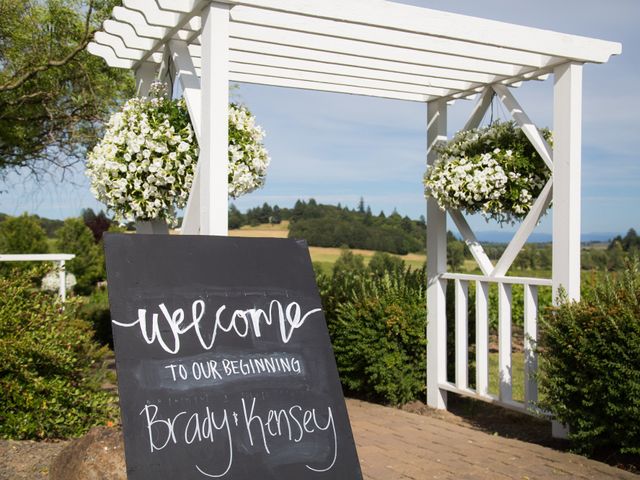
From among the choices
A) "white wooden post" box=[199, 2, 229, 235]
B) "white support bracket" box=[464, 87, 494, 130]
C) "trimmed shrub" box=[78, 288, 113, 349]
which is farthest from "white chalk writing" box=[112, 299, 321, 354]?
"trimmed shrub" box=[78, 288, 113, 349]

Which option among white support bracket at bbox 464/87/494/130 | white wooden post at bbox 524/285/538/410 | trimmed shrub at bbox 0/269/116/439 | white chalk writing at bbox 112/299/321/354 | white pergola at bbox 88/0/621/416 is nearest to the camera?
white chalk writing at bbox 112/299/321/354

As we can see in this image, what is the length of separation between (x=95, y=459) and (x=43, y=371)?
65.0 inches

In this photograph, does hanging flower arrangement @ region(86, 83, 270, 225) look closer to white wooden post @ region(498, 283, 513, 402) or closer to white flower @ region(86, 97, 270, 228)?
white flower @ region(86, 97, 270, 228)

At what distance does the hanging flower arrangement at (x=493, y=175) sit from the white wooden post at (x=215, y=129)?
2.12 metres

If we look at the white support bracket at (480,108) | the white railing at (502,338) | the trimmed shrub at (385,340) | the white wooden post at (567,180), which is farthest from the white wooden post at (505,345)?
the white support bracket at (480,108)

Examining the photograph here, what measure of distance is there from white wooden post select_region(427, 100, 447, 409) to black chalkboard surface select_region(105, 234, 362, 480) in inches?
111

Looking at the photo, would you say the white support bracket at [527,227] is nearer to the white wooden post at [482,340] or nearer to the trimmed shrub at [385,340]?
the white wooden post at [482,340]

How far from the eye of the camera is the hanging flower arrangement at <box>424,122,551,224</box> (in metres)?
4.94

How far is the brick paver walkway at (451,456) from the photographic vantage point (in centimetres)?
388

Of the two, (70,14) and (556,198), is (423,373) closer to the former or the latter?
(556,198)

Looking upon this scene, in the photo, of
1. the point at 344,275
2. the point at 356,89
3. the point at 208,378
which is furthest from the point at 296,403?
the point at 344,275

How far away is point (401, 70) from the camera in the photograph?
16.6 ft

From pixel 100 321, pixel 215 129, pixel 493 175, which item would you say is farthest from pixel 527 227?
pixel 100 321

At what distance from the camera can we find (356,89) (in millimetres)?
5723
